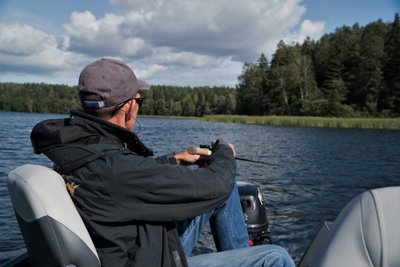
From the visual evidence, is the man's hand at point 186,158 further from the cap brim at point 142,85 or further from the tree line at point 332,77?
the tree line at point 332,77

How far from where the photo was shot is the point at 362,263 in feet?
4.25

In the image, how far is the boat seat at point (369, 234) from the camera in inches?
49.8

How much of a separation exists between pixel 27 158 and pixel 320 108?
5123 centimetres

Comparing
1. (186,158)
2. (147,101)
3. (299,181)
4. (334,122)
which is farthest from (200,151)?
(147,101)

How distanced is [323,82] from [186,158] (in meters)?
74.3

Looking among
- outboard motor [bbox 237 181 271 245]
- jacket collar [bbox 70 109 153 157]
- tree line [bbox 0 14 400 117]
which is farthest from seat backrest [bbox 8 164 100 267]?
tree line [bbox 0 14 400 117]

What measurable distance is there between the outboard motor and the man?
1.61 m

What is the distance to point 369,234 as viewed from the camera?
50.8 inches

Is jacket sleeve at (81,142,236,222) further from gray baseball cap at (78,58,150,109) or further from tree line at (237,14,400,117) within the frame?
tree line at (237,14,400,117)

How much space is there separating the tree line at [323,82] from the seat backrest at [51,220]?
49715 mm

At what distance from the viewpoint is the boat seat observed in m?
1.26

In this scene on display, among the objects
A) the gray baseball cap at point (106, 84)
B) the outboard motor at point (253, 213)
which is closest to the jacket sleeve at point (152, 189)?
the gray baseball cap at point (106, 84)

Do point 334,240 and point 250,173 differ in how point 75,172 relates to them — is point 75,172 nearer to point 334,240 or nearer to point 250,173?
point 334,240

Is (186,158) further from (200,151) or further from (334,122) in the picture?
(334,122)
